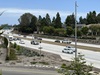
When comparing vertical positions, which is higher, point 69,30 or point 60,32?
point 69,30

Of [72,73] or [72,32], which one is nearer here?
[72,73]

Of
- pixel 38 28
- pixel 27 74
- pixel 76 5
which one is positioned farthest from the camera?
pixel 38 28

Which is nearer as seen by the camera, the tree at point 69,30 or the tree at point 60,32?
the tree at point 69,30

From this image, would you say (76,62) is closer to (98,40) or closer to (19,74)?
(19,74)

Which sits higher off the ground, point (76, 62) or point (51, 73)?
point (76, 62)

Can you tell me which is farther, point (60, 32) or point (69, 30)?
point (60, 32)

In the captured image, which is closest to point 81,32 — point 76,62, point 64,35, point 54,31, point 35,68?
point 64,35

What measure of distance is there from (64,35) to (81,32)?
53.1ft

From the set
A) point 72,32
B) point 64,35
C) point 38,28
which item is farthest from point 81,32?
point 38,28

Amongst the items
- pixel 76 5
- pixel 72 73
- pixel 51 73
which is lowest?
pixel 51 73

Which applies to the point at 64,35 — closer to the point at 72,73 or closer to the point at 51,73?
the point at 51,73

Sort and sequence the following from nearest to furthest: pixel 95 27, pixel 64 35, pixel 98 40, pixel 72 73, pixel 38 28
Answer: pixel 72 73 → pixel 98 40 → pixel 95 27 → pixel 64 35 → pixel 38 28

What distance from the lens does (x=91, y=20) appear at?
495 ft

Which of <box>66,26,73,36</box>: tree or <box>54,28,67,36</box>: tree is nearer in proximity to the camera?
<box>66,26,73,36</box>: tree
